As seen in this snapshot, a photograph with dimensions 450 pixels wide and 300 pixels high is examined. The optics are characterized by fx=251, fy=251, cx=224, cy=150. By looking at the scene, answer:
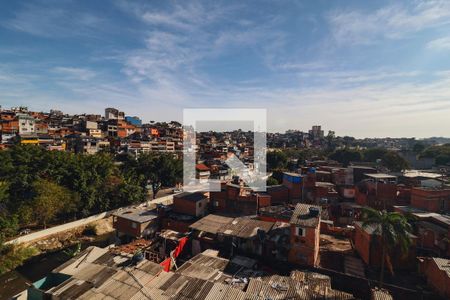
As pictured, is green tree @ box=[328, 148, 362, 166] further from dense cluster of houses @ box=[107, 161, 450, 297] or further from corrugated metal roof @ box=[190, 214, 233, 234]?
corrugated metal roof @ box=[190, 214, 233, 234]

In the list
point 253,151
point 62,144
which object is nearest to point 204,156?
point 253,151

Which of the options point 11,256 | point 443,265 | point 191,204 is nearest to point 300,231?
point 443,265

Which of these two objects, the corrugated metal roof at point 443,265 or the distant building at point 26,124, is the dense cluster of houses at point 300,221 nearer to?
the corrugated metal roof at point 443,265

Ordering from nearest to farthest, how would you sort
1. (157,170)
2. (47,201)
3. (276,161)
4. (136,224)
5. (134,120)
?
1. (136,224)
2. (47,201)
3. (157,170)
4. (276,161)
5. (134,120)

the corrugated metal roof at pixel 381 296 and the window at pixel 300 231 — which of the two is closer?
the corrugated metal roof at pixel 381 296

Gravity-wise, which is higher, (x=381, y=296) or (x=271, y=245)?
(x=381, y=296)

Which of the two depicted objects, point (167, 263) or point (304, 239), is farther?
point (167, 263)

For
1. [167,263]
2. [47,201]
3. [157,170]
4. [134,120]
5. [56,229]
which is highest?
[134,120]

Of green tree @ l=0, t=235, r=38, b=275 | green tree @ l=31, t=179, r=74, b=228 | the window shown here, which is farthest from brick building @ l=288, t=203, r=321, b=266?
green tree @ l=31, t=179, r=74, b=228

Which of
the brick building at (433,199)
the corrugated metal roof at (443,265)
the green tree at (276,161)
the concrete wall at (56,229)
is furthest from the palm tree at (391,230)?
the green tree at (276,161)

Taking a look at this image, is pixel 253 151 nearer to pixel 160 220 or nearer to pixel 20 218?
pixel 160 220

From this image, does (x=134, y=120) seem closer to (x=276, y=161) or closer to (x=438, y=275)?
(x=276, y=161)

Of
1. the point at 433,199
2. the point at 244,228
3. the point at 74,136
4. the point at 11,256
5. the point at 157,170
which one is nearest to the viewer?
the point at 244,228
